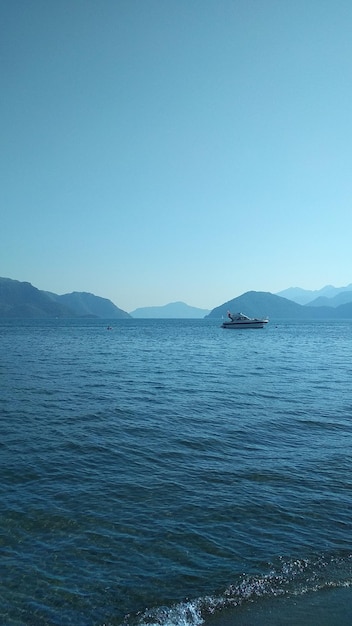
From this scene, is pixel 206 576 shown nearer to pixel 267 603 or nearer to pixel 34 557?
pixel 267 603

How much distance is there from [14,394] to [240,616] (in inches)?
1022

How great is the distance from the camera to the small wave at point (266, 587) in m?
8.04

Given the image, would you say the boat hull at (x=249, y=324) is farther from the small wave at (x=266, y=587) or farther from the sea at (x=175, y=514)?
the small wave at (x=266, y=587)

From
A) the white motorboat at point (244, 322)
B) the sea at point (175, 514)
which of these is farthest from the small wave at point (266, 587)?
the white motorboat at point (244, 322)

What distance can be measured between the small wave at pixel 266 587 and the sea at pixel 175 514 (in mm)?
32

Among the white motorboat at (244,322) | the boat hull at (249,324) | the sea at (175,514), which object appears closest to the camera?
the sea at (175,514)

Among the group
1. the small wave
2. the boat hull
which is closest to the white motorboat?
the boat hull

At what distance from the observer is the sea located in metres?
8.50

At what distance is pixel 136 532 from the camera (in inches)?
443

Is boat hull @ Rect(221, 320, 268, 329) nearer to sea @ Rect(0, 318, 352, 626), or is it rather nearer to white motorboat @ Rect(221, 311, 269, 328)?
white motorboat @ Rect(221, 311, 269, 328)

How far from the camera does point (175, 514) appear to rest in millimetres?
12273

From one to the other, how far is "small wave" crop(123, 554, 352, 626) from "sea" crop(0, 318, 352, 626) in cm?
3

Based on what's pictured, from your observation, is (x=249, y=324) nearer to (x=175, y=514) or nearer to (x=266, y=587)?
(x=175, y=514)

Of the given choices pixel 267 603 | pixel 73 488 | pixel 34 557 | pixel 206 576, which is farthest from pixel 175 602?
pixel 73 488
